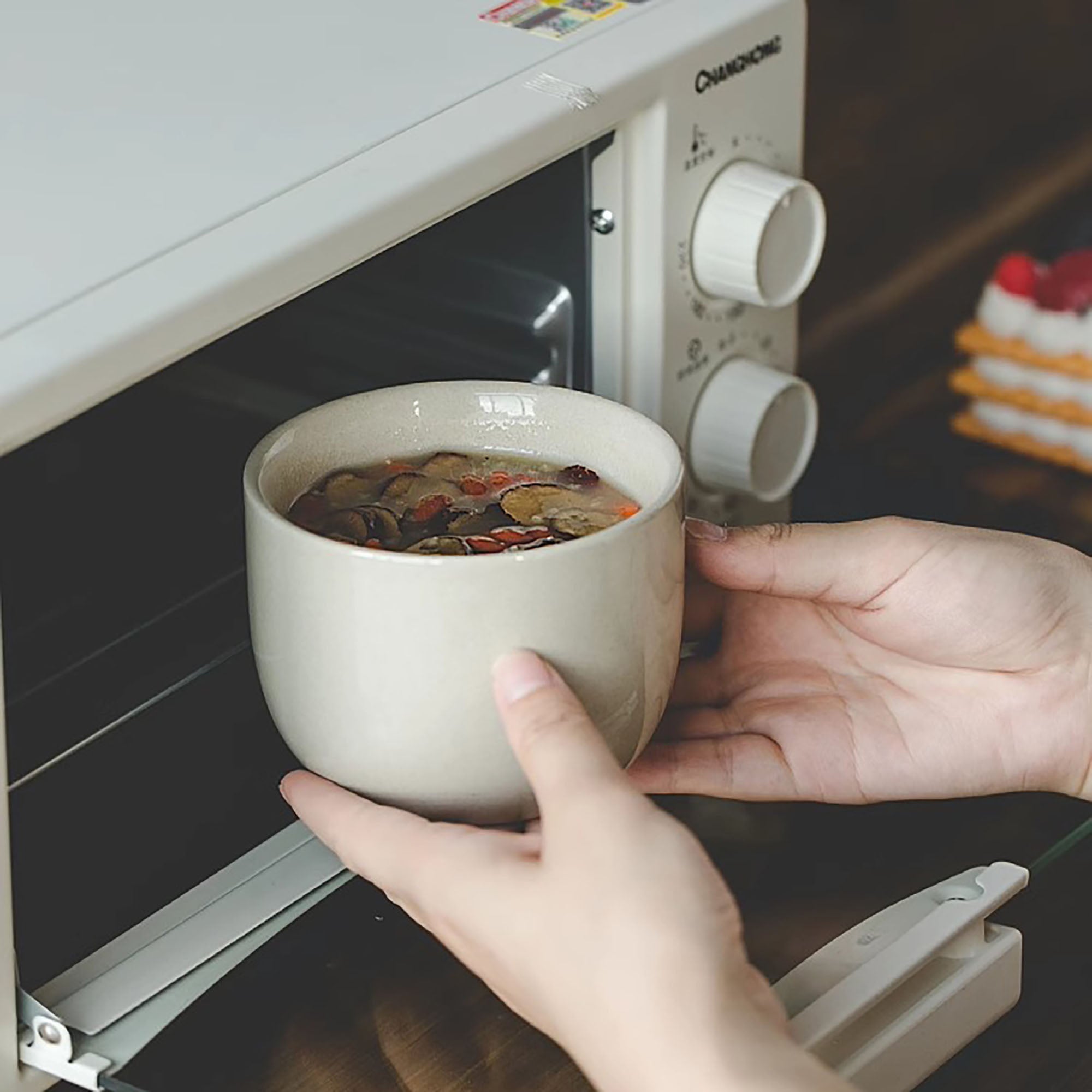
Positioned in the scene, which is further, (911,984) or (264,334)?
(264,334)

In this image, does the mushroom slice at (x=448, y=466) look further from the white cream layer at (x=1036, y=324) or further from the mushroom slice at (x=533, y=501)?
the white cream layer at (x=1036, y=324)

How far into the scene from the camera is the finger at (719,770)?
0.74 meters

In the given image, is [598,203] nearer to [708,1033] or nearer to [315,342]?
[315,342]

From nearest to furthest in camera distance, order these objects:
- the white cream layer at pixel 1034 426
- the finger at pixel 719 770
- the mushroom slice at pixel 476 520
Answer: the mushroom slice at pixel 476 520 < the finger at pixel 719 770 < the white cream layer at pixel 1034 426

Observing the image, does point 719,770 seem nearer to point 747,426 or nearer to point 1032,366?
point 747,426

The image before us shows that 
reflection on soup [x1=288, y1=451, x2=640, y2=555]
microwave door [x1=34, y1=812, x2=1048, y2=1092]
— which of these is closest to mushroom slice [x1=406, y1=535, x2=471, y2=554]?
reflection on soup [x1=288, y1=451, x2=640, y2=555]

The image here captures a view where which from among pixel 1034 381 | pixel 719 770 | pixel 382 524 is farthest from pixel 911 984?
pixel 1034 381

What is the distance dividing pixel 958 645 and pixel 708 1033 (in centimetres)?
28

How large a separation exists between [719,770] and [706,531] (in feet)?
0.29

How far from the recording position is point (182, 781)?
689 millimetres

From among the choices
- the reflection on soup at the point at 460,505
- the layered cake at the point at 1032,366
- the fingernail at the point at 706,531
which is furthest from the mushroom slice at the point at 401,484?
the layered cake at the point at 1032,366

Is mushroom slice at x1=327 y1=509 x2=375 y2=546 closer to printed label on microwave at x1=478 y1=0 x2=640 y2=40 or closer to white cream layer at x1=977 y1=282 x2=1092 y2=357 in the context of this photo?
printed label on microwave at x1=478 y1=0 x2=640 y2=40

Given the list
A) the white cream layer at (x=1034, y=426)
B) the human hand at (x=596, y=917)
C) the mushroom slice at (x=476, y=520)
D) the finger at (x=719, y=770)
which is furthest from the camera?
the white cream layer at (x=1034, y=426)

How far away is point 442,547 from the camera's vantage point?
0.61 meters
